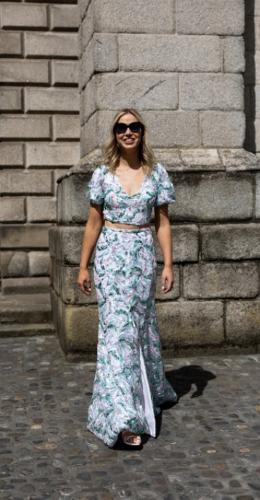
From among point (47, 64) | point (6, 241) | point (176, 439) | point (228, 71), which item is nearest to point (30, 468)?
point (176, 439)

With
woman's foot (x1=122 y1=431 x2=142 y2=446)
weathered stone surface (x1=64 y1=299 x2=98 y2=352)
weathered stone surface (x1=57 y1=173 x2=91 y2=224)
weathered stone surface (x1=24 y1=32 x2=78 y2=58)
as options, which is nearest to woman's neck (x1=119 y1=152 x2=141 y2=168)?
woman's foot (x1=122 y1=431 x2=142 y2=446)

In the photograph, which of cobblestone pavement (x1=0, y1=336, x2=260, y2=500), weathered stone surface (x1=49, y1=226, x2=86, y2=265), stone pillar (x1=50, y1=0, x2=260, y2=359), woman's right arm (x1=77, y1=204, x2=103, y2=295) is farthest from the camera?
stone pillar (x1=50, y1=0, x2=260, y2=359)

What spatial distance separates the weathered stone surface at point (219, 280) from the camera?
6613 mm

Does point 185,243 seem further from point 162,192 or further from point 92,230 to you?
point 92,230

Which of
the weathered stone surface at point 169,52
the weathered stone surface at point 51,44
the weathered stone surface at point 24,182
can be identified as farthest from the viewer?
the weathered stone surface at point 24,182

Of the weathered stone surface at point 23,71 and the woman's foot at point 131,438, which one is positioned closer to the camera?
the woman's foot at point 131,438

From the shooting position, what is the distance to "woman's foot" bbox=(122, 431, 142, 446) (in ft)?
13.9

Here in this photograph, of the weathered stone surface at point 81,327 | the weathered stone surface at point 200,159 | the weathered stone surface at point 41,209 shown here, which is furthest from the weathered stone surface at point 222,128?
the weathered stone surface at point 41,209

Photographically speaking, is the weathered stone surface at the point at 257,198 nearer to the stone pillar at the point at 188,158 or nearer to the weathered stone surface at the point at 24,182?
the stone pillar at the point at 188,158

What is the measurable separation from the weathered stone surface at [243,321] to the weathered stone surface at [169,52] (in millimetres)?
2303

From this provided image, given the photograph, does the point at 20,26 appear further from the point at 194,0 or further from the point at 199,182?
the point at 199,182

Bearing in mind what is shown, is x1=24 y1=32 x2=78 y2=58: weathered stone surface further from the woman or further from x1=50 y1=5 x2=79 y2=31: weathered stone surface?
the woman

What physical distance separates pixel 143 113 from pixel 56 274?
1945 millimetres

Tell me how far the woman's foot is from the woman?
0.31ft
